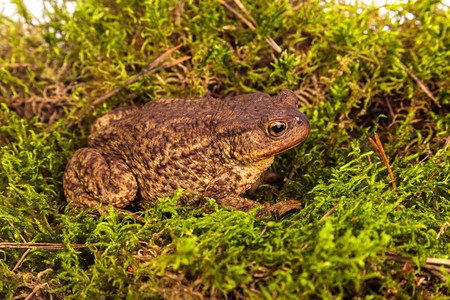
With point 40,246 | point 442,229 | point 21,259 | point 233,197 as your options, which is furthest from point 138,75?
point 442,229

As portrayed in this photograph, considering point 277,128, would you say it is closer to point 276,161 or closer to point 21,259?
point 276,161

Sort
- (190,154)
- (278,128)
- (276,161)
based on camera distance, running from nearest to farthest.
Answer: (278,128)
(190,154)
(276,161)

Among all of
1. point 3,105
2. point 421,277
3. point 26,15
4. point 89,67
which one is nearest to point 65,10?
point 26,15

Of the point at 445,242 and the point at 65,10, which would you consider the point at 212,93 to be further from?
the point at 445,242

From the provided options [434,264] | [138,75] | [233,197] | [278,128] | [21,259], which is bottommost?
[434,264]

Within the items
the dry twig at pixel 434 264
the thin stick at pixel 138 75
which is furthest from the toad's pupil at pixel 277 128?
the thin stick at pixel 138 75

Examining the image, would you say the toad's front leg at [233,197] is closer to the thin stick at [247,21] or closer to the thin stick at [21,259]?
the thin stick at [21,259]
